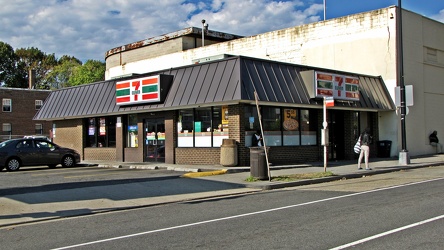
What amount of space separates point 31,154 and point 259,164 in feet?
39.7

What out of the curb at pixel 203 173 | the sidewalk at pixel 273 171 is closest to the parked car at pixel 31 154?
the sidewalk at pixel 273 171

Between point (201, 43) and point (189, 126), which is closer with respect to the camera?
point (189, 126)

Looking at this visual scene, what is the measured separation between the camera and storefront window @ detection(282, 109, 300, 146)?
2068 cm

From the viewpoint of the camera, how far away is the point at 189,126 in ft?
67.7

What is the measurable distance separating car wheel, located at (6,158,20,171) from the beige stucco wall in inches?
720

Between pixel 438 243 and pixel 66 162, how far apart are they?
63.6 feet

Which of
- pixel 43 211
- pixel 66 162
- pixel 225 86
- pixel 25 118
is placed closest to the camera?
pixel 43 211

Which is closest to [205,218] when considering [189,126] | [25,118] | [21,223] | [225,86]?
[21,223]

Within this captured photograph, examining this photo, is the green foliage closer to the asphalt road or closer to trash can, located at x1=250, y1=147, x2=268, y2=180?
trash can, located at x1=250, y1=147, x2=268, y2=180

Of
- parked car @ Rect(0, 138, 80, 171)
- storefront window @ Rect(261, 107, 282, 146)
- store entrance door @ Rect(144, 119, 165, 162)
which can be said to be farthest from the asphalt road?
parked car @ Rect(0, 138, 80, 171)

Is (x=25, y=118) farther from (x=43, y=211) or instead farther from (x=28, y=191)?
(x=43, y=211)

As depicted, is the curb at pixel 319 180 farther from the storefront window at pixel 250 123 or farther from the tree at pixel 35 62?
the tree at pixel 35 62

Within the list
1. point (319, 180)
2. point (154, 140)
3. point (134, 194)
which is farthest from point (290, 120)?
point (134, 194)

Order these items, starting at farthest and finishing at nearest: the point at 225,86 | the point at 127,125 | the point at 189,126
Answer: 1. the point at 127,125
2. the point at 189,126
3. the point at 225,86
